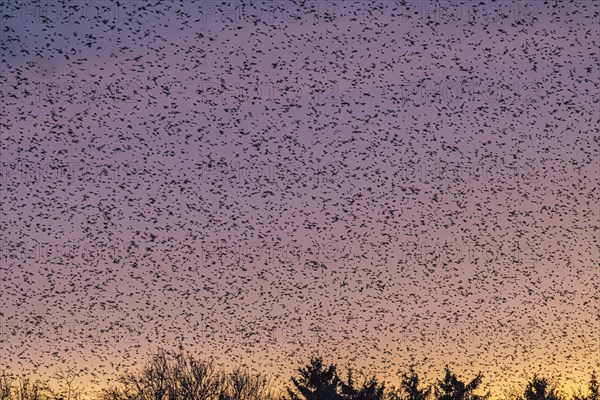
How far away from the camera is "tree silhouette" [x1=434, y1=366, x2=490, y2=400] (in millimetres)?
55750

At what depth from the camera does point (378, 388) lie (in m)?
54.1

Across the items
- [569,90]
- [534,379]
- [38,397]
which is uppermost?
[534,379]

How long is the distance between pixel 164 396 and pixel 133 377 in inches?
86.6

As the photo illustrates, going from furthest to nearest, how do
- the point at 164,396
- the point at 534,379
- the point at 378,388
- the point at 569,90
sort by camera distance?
the point at 534,379, the point at 378,388, the point at 164,396, the point at 569,90

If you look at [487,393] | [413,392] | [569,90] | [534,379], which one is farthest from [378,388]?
[569,90]

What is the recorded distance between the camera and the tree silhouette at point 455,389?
55750 mm

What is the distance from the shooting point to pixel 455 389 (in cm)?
5597

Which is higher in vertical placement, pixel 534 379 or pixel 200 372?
pixel 534 379

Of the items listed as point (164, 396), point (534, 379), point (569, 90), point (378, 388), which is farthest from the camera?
point (534, 379)

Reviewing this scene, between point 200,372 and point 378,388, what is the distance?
10417mm

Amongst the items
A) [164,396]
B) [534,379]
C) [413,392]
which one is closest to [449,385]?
[413,392]

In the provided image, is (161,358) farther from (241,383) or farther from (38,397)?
(38,397)

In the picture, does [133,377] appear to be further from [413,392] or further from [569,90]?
[569,90]

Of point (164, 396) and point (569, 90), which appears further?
point (164, 396)
